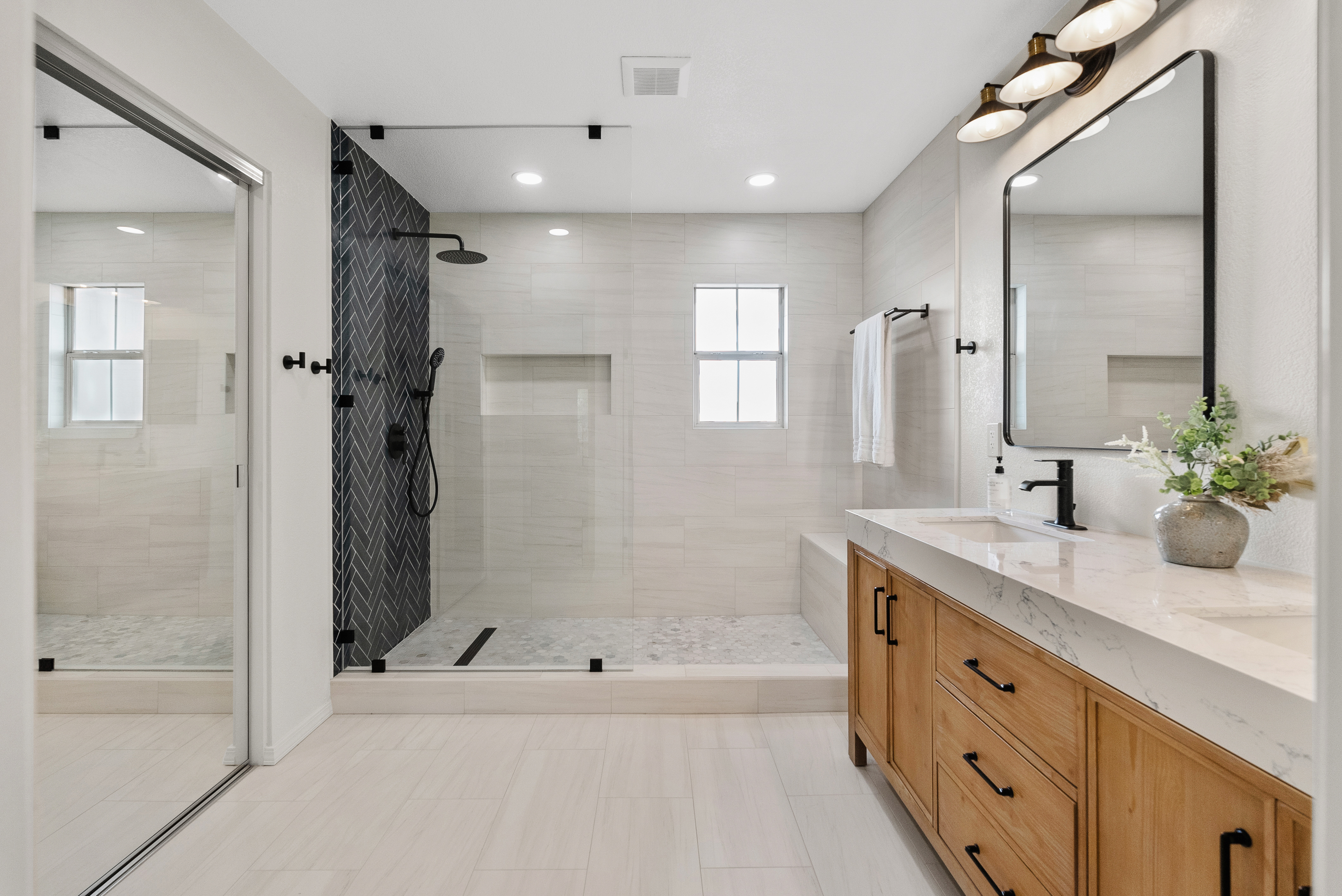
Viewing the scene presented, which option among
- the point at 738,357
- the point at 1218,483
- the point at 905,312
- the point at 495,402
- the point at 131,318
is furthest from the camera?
the point at 738,357

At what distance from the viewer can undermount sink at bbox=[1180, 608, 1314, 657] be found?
3.11ft

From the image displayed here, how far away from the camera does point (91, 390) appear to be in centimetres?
150

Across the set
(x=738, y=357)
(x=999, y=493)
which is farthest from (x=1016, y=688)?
(x=738, y=357)

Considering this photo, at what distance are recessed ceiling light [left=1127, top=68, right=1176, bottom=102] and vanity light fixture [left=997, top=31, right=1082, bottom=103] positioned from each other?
0.18 meters

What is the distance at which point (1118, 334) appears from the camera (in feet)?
5.43

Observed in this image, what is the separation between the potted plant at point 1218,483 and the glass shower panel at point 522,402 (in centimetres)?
180

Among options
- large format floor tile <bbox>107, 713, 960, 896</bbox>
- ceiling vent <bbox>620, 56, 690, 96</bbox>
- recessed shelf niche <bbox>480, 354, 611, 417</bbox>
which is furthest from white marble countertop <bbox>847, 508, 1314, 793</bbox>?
ceiling vent <bbox>620, 56, 690, 96</bbox>

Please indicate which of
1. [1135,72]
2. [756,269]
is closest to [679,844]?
[1135,72]

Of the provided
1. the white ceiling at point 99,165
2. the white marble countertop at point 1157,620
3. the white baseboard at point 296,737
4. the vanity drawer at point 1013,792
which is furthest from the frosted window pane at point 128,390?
the vanity drawer at point 1013,792

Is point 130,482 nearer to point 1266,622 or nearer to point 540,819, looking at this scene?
point 540,819

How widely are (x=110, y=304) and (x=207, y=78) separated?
77 centimetres

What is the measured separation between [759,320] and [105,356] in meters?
2.94

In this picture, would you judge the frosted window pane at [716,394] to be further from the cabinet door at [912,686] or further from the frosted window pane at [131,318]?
the frosted window pane at [131,318]

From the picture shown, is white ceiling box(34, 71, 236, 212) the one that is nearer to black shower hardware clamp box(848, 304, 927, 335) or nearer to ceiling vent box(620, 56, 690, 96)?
ceiling vent box(620, 56, 690, 96)
